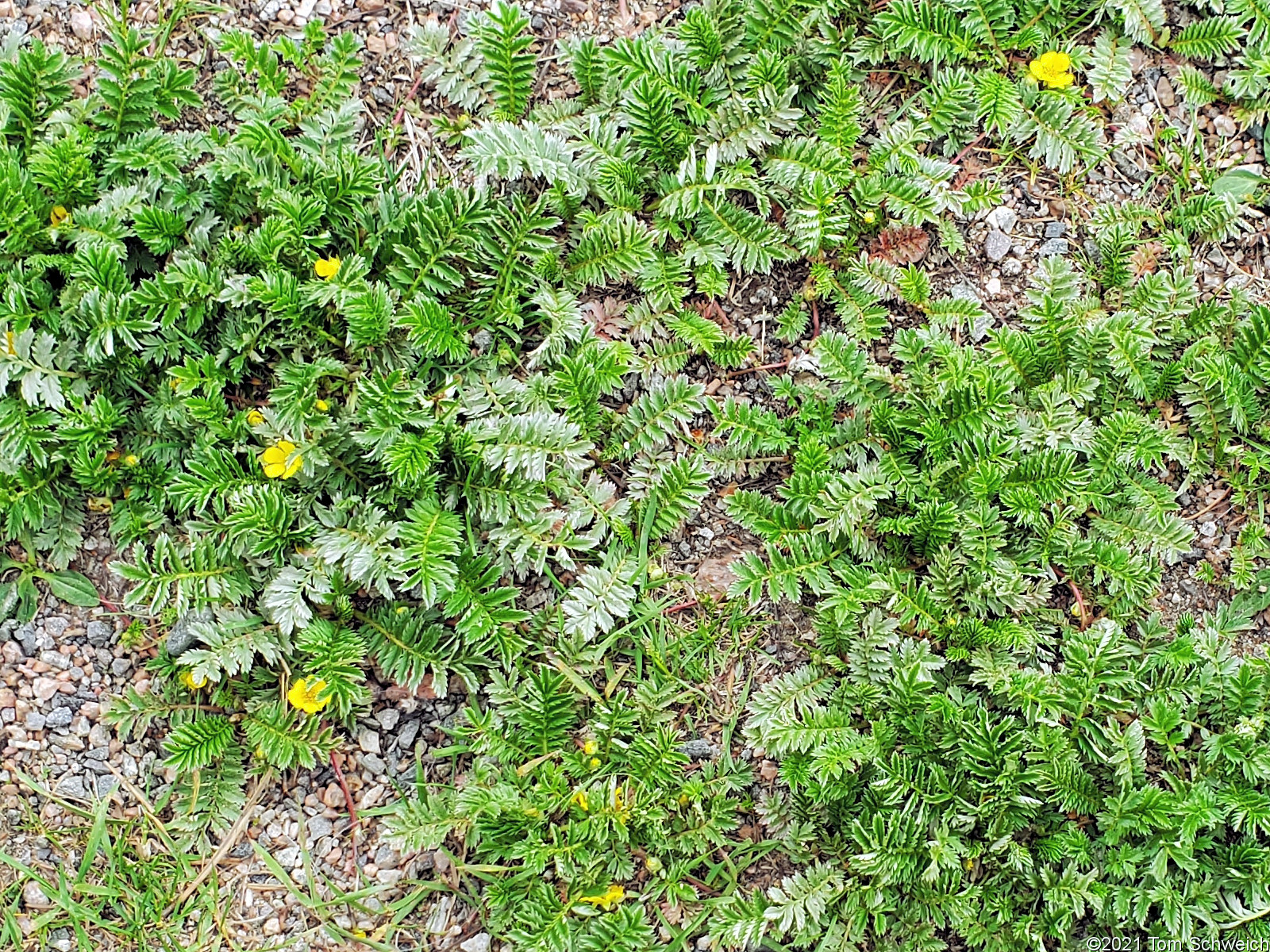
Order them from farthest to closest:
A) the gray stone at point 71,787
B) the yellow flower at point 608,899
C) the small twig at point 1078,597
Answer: the small twig at point 1078,597 < the gray stone at point 71,787 < the yellow flower at point 608,899

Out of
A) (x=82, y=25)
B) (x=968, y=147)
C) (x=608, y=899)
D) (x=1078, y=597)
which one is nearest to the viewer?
(x=608, y=899)

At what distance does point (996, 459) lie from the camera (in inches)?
122

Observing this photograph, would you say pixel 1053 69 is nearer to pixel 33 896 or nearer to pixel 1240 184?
pixel 1240 184

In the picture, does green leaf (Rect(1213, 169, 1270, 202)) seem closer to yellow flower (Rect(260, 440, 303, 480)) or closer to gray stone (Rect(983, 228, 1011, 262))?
gray stone (Rect(983, 228, 1011, 262))

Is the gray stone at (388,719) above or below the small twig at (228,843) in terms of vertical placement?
above

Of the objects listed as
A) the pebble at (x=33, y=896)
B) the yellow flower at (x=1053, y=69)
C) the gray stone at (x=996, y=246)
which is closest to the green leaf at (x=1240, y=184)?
the yellow flower at (x=1053, y=69)

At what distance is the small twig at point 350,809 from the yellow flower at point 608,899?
67 cm

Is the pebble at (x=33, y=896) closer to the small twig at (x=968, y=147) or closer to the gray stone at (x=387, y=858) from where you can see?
the gray stone at (x=387, y=858)

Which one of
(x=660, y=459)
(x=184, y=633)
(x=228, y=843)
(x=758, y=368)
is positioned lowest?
(x=228, y=843)

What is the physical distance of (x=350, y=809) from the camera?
3.03 metres

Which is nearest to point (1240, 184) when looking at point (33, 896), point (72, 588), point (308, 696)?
point (308, 696)

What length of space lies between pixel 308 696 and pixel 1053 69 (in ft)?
9.77

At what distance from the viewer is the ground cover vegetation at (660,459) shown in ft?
9.53

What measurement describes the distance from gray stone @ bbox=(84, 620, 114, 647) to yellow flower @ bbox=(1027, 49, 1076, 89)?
3.33 m
